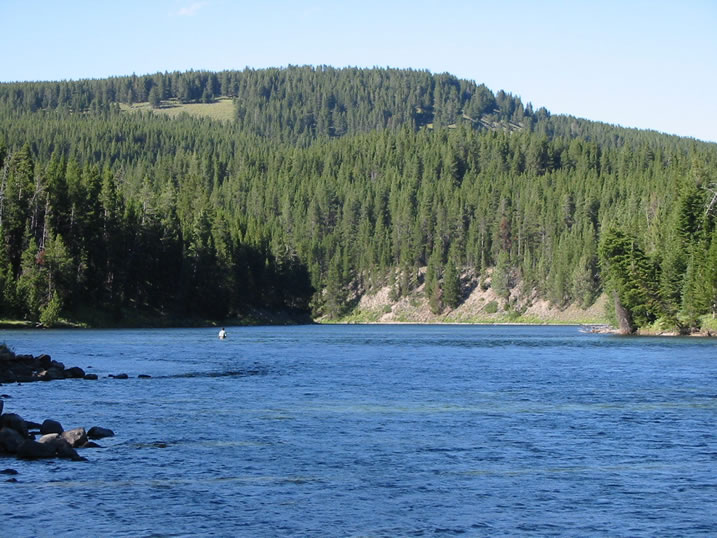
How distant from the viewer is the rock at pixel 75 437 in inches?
1226

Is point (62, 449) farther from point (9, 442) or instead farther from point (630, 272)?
point (630, 272)

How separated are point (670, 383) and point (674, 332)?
199 feet

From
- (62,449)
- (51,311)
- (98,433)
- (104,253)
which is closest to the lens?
(62,449)

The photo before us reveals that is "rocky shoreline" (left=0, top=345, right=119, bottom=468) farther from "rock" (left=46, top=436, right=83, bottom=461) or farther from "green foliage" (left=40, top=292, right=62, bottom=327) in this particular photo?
"green foliage" (left=40, top=292, right=62, bottom=327)

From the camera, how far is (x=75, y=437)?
31.2 metres

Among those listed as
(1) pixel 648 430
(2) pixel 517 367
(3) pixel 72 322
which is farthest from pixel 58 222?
(1) pixel 648 430

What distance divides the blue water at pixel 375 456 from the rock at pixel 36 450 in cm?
66

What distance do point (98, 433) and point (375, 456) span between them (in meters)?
10.8

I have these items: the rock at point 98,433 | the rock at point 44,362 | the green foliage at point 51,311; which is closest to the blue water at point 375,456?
the rock at point 98,433

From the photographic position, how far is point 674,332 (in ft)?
368

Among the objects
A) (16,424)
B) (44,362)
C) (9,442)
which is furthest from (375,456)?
(44,362)

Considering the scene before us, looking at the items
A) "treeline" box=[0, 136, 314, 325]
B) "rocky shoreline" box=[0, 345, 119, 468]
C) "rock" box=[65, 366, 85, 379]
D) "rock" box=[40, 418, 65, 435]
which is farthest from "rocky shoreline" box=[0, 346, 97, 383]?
"treeline" box=[0, 136, 314, 325]

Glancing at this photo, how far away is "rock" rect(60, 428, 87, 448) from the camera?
1226 inches

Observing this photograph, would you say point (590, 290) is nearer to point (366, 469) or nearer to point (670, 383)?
point (670, 383)
